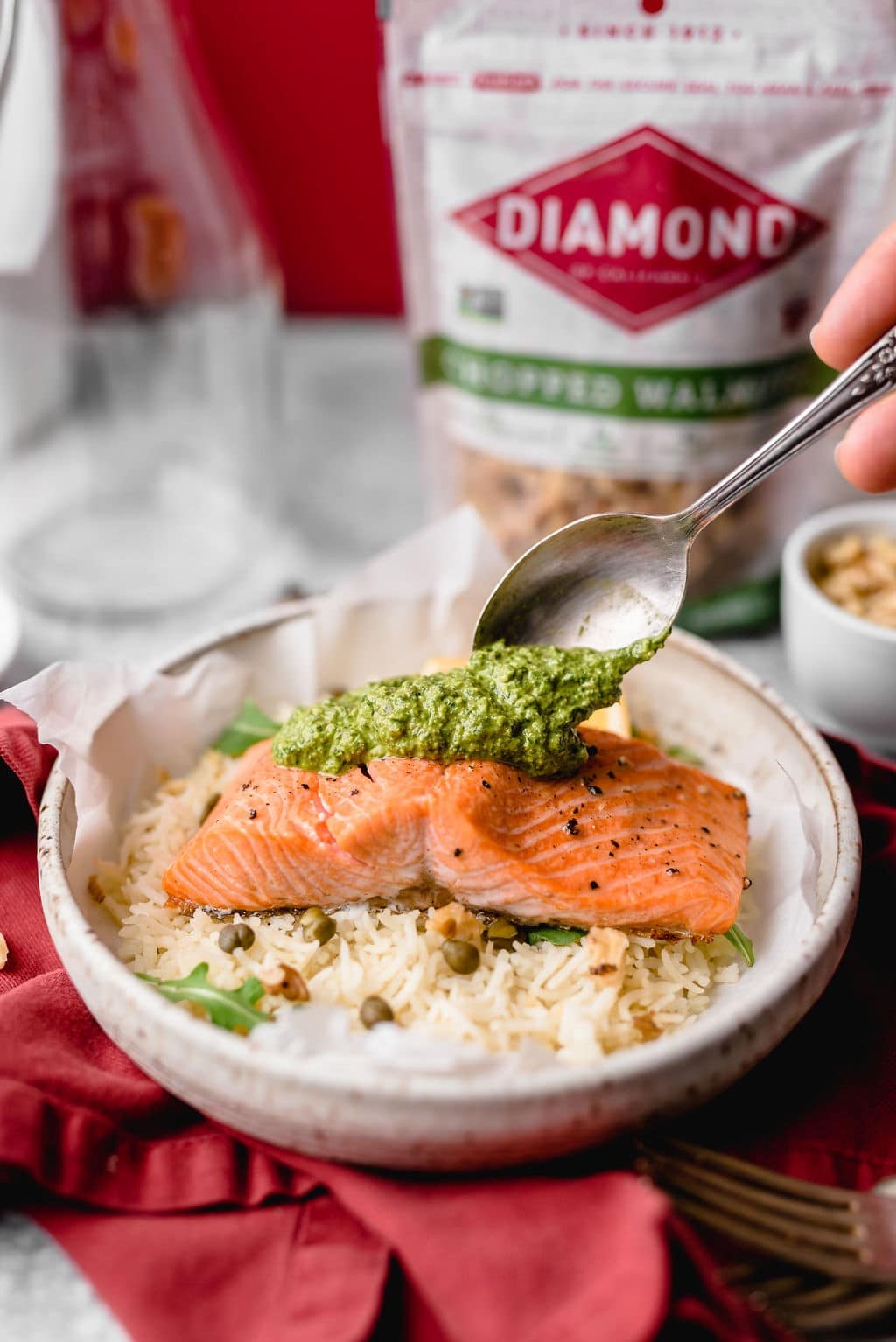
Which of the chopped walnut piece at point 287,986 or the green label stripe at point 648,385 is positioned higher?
the green label stripe at point 648,385

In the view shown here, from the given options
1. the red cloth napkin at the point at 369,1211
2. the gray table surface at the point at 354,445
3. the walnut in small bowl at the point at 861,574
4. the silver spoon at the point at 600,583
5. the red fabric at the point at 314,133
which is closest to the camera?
the red cloth napkin at the point at 369,1211

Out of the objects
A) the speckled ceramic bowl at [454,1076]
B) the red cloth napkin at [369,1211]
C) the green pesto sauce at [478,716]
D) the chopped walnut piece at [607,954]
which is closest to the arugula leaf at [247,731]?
the green pesto sauce at [478,716]

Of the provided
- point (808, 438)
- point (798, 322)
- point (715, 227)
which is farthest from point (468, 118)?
point (808, 438)

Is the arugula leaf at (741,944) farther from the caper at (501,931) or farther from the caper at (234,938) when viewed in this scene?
the caper at (234,938)

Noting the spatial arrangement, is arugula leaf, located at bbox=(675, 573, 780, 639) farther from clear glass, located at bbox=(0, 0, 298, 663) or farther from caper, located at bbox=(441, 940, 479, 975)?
caper, located at bbox=(441, 940, 479, 975)

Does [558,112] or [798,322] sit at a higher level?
[558,112]

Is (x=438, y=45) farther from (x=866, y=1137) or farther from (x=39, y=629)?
(x=866, y=1137)

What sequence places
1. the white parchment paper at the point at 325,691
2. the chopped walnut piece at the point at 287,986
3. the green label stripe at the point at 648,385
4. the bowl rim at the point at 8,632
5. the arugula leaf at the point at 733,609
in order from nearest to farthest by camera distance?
the white parchment paper at the point at 325,691
the chopped walnut piece at the point at 287,986
the bowl rim at the point at 8,632
the green label stripe at the point at 648,385
the arugula leaf at the point at 733,609

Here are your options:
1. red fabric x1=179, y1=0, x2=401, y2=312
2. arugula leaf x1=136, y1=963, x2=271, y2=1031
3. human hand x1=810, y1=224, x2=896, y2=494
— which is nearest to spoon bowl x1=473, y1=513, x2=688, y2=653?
human hand x1=810, y1=224, x2=896, y2=494
